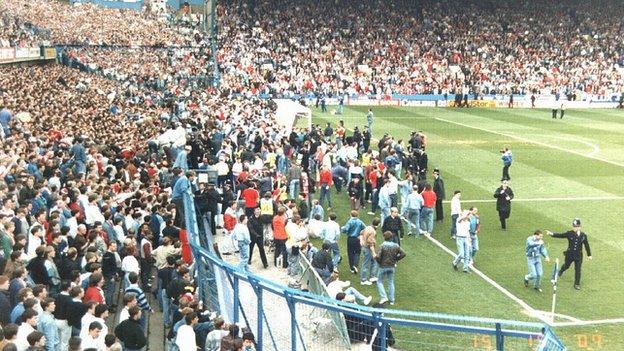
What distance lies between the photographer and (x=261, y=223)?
16.6 m

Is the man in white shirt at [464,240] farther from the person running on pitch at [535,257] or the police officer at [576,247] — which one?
the police officer at [576,247]

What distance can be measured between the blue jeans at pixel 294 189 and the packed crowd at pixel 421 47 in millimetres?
27754

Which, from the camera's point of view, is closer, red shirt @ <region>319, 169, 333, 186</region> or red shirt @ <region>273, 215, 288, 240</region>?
red shirt @ <region>273, 215, 288, 240</region>

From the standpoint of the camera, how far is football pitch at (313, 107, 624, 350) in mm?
14680

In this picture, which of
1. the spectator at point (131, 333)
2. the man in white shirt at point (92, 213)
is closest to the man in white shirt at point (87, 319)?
the spectator at point (131, 333)

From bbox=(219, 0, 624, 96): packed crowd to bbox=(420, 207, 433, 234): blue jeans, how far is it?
30709 millimetres

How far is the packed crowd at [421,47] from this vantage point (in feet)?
179

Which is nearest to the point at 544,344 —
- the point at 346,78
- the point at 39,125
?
the point at 39,125

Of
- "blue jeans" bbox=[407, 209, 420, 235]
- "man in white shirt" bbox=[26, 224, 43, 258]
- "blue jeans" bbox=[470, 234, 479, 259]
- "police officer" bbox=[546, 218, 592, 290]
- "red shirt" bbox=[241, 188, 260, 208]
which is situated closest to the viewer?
"man in white shirt" bbox=[26, 224, 43, 258]

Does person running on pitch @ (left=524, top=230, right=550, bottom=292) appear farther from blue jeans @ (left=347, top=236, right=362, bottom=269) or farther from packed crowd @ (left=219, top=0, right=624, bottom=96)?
packed crowd @ (left=219, top=0, right=624, bottom=96)

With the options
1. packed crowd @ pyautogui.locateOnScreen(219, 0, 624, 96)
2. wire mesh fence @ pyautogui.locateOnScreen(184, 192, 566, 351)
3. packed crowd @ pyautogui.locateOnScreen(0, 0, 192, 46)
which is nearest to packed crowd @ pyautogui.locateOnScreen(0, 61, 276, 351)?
wire mesh fence @ pyautogui.locateOnScreen(184, 192, 566, 351)

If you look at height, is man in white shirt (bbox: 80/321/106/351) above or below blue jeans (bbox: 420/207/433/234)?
above

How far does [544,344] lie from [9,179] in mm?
11346
